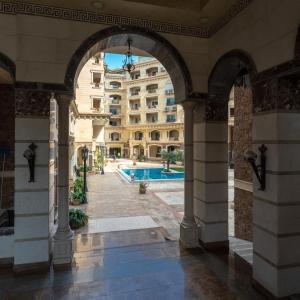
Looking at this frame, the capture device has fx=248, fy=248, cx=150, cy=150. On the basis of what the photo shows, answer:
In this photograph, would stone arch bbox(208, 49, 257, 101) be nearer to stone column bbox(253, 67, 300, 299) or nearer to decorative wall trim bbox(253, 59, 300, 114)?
decorative wall trim bbox(253, 59, 300, 114)

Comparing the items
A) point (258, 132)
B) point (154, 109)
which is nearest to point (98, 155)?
point (154, 109)

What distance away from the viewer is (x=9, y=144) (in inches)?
234

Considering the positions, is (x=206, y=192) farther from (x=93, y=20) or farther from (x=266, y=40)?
(x=93, y=20)

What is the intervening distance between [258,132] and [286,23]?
62.2 inches

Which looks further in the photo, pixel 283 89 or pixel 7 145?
pixel 7 145

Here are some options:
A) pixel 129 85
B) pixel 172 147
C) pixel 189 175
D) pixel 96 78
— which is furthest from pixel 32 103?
pixel 129 85

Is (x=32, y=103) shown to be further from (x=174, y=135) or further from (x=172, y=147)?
(x=174, y=135)

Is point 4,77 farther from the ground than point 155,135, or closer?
closer

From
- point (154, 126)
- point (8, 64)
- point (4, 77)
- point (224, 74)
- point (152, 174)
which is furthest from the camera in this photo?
point (154, 126)

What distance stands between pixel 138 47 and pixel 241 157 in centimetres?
422

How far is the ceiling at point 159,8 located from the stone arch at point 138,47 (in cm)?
30

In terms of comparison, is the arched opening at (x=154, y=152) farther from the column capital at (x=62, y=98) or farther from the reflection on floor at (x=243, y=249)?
the column capital at (x=62, y=98)

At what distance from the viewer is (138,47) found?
5.64m

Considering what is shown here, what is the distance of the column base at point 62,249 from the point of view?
4.70 meters
